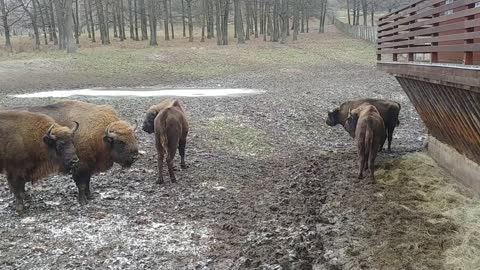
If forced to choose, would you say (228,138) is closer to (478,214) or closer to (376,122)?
(376,122)

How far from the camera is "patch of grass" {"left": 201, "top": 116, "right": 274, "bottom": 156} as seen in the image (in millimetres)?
12211

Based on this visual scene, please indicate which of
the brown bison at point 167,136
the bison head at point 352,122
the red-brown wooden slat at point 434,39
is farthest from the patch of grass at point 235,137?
the red-brown wooden slat at point 434,39

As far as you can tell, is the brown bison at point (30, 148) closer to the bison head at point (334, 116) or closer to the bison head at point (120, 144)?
the bison head at point (120, 144)

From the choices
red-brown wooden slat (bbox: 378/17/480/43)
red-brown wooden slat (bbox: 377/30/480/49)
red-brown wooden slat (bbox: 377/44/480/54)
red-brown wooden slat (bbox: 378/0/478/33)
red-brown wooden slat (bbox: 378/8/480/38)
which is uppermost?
red-brown wooden slat (bbox: 378/0/478/33)

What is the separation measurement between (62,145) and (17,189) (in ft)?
3.07

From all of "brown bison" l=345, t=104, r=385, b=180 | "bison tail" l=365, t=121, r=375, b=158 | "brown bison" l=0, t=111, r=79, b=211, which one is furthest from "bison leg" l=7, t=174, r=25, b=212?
"bison tail" l=365, t=121, r=375, b=158

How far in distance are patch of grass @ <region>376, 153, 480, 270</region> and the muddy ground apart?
0.05 metres

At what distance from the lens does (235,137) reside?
43.3 ft

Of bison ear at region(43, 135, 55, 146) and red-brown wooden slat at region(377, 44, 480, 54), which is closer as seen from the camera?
red-brown wooden slat at region(377, 44, 480, 54)

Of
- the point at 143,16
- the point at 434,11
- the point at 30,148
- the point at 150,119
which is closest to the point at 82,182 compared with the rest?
the point at 30,148

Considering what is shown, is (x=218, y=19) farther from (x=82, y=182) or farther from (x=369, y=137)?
(x=82, y=182)

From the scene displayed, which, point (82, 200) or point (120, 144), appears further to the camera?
point (120, 144)

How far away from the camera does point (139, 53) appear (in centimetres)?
3569

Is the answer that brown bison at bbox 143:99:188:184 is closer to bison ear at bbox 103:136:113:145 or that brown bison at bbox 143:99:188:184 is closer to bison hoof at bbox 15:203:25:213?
bison ear at bbox 103:136:113:145
